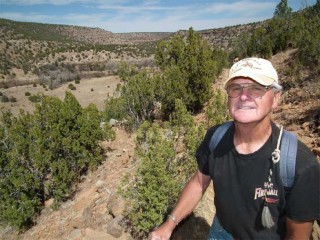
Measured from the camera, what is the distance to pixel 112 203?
6.09 meters

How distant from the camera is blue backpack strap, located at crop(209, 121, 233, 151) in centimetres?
213

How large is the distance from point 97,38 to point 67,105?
108 meters

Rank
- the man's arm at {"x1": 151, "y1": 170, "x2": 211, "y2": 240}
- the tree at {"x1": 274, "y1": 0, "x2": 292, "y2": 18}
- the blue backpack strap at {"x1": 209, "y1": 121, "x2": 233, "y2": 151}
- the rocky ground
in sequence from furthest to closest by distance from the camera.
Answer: the tree at {"x1": 274, "y1": 0, "x2": 292, "y2": 18}, the rocky ground, the man's arm at {"x1": 151, "y1": 170, "x2": 211, "y2": 240}, the blue backpack strap at {"x1": 209, "y1": 121, "x2": 233, "y2": 151}

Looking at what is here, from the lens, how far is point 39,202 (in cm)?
762

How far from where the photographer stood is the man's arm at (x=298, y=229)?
174cm

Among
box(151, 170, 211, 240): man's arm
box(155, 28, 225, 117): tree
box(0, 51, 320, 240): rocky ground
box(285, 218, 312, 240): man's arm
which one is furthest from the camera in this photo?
box(155, 28, 225, 117): tree

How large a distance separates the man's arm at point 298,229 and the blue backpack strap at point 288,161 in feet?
0.83

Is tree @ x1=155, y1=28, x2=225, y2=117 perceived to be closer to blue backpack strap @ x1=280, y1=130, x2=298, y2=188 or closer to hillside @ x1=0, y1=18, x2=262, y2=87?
blue backpack strap @ x1=280, y1=130, x2=298, y2=188

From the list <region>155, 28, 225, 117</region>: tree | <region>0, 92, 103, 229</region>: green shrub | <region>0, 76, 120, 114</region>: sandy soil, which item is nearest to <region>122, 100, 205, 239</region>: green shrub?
<region>0, 92, 103, 229</region>: green shrub

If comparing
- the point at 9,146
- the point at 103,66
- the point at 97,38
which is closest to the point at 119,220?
the point at 9,146

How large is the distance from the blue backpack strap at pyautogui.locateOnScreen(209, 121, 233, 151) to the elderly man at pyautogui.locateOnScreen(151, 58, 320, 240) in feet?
0.06

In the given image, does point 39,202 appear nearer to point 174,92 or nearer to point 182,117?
point 182,117

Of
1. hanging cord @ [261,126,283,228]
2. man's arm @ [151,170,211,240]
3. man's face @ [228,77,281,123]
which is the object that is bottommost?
man's arm @ [151,170,211,240]

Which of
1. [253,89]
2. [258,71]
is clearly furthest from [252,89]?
[258,71]
